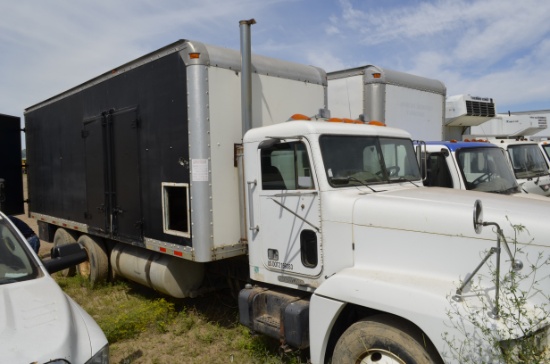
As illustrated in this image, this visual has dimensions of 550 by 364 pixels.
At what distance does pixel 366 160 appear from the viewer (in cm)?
444

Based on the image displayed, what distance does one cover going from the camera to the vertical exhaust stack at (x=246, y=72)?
5.16 meters

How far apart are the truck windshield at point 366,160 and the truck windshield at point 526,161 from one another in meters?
4.74

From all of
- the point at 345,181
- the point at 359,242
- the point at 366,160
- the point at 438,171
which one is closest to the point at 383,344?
the point at 359,242

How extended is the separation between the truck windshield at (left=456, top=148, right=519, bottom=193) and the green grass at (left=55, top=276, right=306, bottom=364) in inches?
132

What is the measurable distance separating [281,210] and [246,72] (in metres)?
1.70

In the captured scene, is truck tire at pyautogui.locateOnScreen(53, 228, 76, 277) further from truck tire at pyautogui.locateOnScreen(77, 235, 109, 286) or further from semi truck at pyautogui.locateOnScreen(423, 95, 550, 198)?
semi truck at pyautogui.locateOnScreen(423, 95, 550, 198)

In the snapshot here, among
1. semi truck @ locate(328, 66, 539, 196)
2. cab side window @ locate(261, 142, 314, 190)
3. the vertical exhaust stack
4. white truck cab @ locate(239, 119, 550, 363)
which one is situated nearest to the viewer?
white truck cab @ locate(239, 119, 550, 363)

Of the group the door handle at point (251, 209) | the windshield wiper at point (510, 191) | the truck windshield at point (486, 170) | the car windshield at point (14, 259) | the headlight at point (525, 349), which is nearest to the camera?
the headlight at point (525, 349)

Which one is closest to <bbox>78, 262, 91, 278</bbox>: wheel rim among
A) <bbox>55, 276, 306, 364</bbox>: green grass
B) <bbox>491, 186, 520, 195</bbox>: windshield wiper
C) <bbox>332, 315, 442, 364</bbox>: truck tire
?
<bbox>55, 276, 306, 364</bbox>: green grass

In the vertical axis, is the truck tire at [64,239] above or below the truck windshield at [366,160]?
below

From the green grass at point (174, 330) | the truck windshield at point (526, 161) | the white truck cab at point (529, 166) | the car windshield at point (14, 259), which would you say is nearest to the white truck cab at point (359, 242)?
the green grass at point (174, 330)

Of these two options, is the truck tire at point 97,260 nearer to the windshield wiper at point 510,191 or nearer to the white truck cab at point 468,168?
the white truck cab at point 468,168

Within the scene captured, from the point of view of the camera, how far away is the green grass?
5.00m

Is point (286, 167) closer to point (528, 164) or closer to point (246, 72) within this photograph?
point (246, 72)
